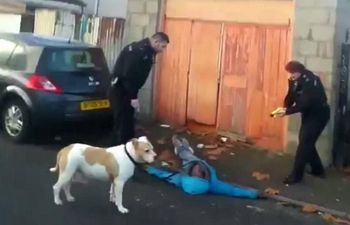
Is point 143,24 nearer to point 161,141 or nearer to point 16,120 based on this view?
point 161,141

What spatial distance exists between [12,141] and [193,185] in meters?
3.58

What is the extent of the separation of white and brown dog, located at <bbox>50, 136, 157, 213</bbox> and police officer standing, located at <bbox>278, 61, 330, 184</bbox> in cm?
259

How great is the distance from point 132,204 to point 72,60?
12.3 feet

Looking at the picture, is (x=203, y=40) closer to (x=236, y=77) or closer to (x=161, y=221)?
(x=236, y=77)

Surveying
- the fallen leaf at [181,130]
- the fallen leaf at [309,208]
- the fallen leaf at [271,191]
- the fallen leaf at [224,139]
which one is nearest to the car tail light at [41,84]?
the fallen leaf at [181,130]

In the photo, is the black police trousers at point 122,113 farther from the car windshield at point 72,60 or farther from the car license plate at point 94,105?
the car windshield at point 72,60

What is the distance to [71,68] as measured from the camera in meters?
10.9

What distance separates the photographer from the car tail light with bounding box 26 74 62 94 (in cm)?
1055

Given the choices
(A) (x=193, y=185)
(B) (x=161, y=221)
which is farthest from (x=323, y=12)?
(B) (x=161, y=221)

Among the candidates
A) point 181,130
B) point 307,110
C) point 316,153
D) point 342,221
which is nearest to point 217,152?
point 181,130

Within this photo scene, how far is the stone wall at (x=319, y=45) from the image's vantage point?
1054 cm

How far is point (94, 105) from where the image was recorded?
1089 centimetres

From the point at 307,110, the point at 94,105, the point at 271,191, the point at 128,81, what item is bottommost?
the point at 271,191

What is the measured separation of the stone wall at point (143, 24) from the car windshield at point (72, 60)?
1.75 m
